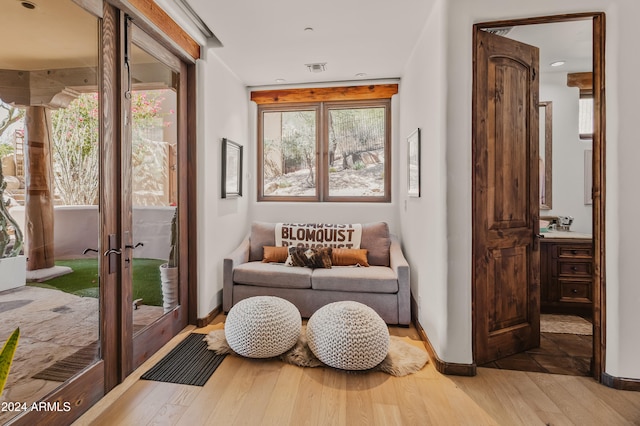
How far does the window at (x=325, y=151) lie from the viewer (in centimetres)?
431

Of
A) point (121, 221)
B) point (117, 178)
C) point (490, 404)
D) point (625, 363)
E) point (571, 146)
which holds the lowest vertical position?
point (490, 404)

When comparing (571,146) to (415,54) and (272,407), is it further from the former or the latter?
(272,407)

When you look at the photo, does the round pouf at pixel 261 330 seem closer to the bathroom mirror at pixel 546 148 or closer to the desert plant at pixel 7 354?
the desert plant at pixel 7 354

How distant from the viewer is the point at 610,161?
83.9 inches

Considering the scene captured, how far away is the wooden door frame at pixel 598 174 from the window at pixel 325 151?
2.13 metres

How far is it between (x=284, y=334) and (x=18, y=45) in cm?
228

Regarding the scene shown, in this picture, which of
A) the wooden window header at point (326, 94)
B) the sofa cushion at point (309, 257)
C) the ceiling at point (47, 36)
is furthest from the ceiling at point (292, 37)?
the sofa cushion at point (309, 257)

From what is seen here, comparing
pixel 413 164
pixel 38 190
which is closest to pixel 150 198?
pixel 38 190

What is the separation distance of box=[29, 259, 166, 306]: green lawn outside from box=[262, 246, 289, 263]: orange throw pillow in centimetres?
127

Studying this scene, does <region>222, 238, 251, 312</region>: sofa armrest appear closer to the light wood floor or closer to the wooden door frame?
the light wood floor

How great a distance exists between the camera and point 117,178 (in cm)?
215

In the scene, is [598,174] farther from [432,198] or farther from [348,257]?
[348,257]

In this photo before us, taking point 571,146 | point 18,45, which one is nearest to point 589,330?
point 571,146

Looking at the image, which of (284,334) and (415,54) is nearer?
(284,334)
